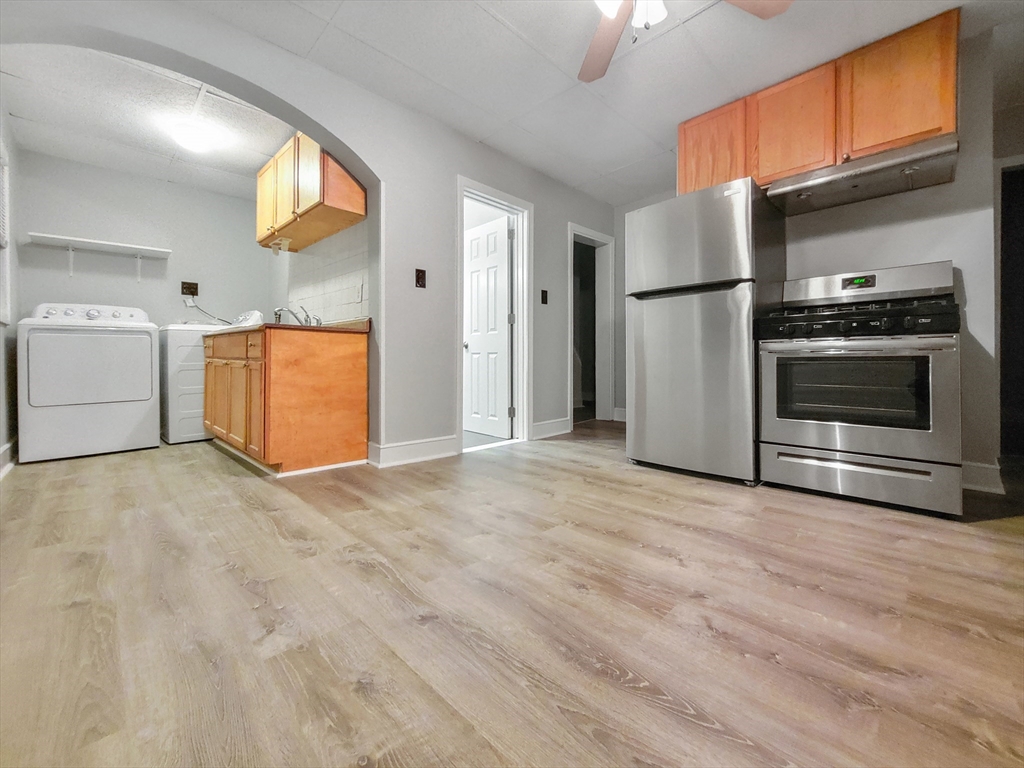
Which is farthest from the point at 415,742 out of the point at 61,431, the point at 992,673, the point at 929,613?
the point at 61,431

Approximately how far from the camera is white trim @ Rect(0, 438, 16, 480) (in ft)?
8.01

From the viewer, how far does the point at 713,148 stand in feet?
8.79

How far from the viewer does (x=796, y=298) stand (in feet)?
7.81

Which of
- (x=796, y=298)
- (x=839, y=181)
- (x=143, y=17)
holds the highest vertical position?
(x=143, y=17)

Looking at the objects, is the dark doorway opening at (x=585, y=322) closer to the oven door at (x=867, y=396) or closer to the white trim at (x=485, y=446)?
the white trim at (x=485, y=446)

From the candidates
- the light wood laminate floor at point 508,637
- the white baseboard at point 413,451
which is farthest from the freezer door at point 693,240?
the white baseboard at point 413,451

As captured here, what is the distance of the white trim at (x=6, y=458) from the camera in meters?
2.44

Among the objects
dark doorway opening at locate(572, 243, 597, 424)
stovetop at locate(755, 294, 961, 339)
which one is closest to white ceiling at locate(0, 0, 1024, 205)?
stovetop at locate(755, 294, 961, 339)

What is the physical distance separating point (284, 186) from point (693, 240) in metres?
2.93

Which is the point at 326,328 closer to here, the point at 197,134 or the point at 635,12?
the point at 197,134

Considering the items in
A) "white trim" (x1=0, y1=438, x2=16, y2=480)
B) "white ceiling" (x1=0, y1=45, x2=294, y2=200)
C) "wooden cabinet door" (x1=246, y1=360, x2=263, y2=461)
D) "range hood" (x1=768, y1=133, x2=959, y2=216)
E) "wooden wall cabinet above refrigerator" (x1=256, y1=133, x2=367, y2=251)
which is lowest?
"white trim" (x1=0, y1=438, x2=16, y2=480)

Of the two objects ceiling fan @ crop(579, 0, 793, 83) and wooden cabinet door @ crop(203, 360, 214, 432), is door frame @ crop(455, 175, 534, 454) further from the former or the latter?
wooden cabinet door @ crop(203, 360, 214, 432)

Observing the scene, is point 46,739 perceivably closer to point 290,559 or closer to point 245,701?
point 245,701

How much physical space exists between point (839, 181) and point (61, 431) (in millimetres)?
5022
